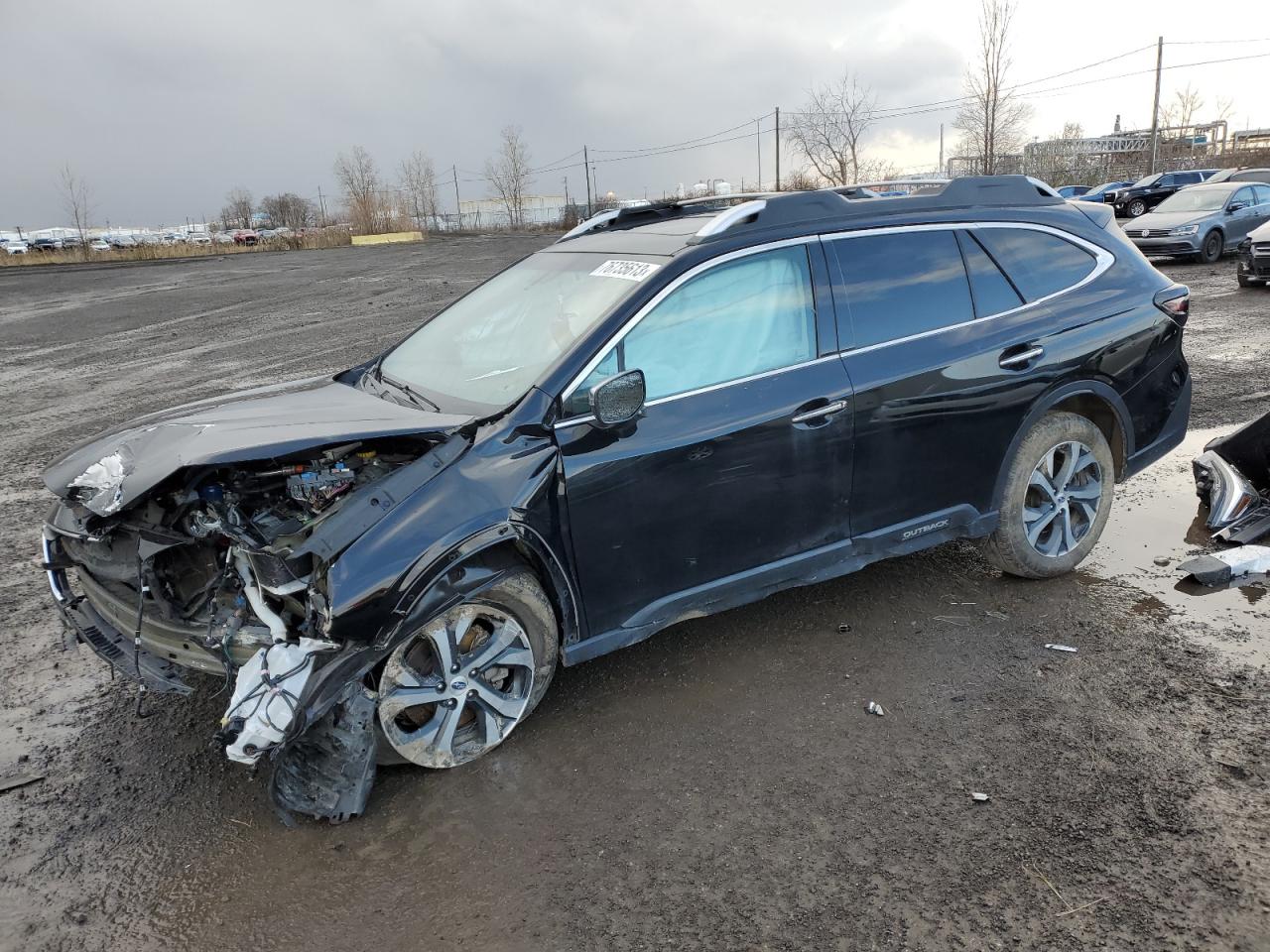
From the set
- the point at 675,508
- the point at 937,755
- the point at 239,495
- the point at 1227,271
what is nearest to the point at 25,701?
the point at 239,495

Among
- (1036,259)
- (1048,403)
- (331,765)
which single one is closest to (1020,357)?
(1048,403)

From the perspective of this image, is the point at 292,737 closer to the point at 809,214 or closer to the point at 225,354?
the point at 809,214

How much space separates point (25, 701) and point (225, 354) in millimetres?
10684

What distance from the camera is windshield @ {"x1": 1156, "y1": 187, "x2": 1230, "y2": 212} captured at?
1817 cm

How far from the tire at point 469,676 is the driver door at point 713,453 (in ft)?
0.79

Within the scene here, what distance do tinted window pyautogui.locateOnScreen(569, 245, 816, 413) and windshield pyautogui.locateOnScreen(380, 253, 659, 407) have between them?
0.19 m

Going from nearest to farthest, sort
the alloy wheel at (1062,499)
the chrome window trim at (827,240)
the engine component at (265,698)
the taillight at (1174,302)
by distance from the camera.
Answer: the engine component at (265,698) → the chrome window trim at (827,240) → the alloy wheel at (1062,499) → the taillight at (1174,302)

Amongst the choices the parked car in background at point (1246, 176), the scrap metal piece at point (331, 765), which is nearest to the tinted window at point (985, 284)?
the scrap metal piece at point (331, 765)

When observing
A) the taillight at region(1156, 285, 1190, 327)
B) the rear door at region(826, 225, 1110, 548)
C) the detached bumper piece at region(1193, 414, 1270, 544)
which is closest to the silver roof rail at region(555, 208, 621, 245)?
the rear door at region(826, 225, 1110, 548)

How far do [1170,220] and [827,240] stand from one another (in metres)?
17.8

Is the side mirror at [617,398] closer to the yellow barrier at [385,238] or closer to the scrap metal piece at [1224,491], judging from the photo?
the scrap metal piece at [1224,491]

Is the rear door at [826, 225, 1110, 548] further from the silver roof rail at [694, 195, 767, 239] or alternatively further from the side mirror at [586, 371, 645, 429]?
the side mirror at [586, 371, 645, 429]

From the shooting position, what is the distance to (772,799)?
121 inches

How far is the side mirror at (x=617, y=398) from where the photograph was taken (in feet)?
10.5
